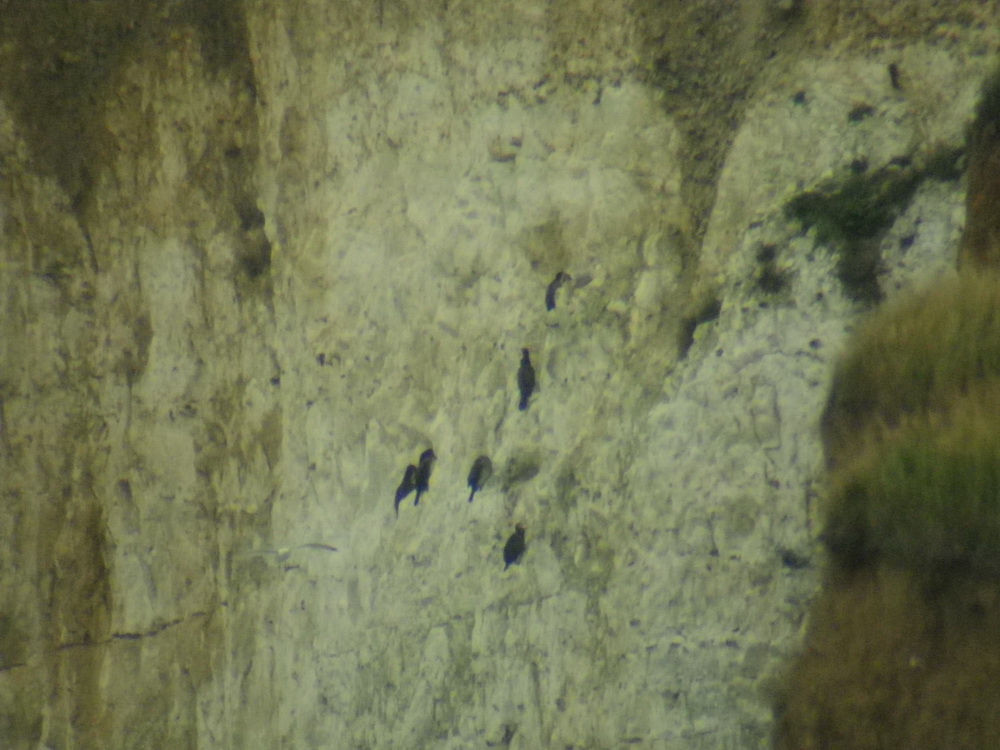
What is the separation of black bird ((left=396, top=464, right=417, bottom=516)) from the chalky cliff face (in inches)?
0.6

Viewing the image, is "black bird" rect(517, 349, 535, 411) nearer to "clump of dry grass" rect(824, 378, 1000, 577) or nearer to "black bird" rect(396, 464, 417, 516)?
"black bird" rect(396, 464, 417, 516)

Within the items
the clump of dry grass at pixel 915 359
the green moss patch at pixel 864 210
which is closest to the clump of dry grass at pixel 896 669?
the clump of dry grass at pixel 915 359

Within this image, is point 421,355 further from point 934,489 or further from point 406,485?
point 934,489

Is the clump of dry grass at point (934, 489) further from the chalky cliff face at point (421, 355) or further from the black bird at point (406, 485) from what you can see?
the black bird at point (406, 485)

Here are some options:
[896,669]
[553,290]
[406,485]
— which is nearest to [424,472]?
[406,485]

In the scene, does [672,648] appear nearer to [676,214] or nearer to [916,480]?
[916,480]

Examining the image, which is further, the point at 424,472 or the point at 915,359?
the point at 424,472

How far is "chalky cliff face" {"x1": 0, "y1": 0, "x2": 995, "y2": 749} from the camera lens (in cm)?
139

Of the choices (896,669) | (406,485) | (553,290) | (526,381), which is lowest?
(896,669)

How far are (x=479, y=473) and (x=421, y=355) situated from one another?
0.23 metres

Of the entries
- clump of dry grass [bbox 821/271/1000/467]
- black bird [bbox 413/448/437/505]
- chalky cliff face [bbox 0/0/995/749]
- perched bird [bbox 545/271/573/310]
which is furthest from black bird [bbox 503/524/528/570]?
clump of dry grass [bbox 821/271/1000/467]

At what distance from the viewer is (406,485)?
5.16 feet

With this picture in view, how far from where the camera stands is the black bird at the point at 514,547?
1501 millimetres

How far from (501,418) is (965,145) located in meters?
0.83
